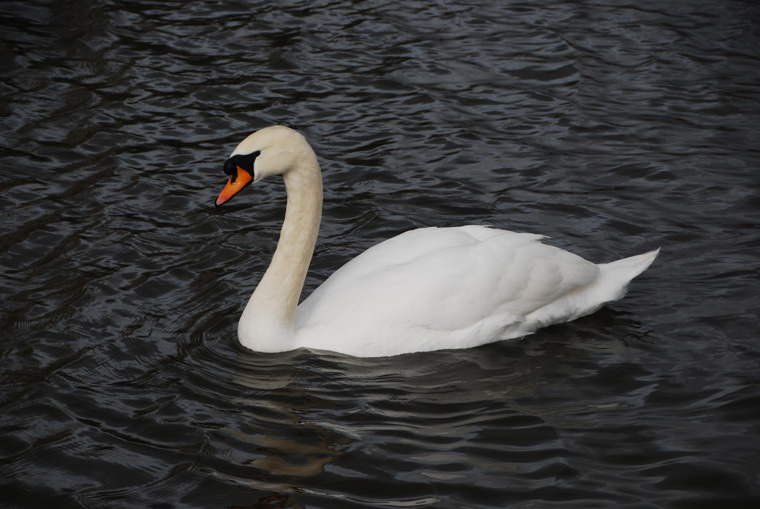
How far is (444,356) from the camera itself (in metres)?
6.19

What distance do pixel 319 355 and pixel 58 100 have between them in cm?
522

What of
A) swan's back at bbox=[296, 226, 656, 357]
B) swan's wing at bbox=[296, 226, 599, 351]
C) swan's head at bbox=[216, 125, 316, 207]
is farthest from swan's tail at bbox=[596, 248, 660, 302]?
swan's head at bbox=[216, 125, 316, 207]

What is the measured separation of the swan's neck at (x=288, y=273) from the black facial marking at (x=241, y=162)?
0.31m

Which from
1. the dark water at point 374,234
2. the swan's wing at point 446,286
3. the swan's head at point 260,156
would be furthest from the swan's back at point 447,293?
the swan's head at point 260,156

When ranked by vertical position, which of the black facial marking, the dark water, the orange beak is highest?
the black facial marking

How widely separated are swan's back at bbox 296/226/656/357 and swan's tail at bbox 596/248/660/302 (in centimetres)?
1

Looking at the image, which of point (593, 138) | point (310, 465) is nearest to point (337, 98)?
point (593, 138)

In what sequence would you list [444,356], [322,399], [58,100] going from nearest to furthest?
[322,399], [444,356], [58,100]

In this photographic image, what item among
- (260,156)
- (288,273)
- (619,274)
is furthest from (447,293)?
(260,156)

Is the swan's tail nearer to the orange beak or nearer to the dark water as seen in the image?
the dark water

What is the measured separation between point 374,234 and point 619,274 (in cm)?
211

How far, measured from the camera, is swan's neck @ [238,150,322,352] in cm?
616

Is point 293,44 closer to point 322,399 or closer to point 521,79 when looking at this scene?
point 521,79

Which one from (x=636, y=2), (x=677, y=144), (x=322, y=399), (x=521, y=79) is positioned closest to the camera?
(x=322, y=399)
